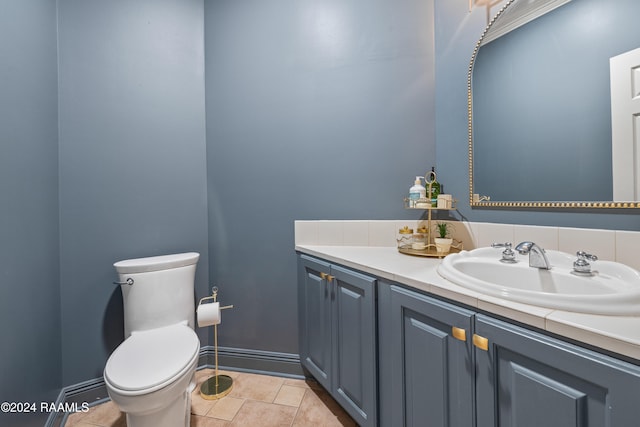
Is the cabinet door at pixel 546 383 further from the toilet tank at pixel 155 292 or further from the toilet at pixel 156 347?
the toilet tank at pixel 155 292

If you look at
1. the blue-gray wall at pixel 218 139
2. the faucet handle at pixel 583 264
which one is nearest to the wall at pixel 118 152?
the blue-gray wall at pixel 218 139

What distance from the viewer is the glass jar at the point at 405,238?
4.89ft

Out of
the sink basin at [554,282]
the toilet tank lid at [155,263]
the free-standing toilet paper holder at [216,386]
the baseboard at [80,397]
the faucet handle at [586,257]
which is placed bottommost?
the free-standing toilet paper holder at [216,386]

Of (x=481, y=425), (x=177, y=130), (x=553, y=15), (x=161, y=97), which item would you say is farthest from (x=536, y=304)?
(x=161, y=97)

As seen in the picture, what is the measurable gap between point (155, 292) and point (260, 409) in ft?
2.81

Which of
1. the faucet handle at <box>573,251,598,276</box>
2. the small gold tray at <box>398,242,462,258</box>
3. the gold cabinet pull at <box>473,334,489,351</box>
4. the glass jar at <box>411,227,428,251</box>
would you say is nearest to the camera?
the gold cabinet pull at <box>473,334,489,351</box>

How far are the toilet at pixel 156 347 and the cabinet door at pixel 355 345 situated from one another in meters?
0.67

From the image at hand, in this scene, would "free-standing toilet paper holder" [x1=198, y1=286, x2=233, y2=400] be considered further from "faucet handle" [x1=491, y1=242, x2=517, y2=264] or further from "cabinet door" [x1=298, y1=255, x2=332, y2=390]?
"faucet handle" [x1=491, y1=242, x2=517, y2=264]

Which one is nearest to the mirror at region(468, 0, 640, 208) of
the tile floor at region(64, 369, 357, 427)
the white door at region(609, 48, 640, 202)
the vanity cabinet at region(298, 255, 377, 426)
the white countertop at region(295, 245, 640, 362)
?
the white door at region(609, 48, 640, 202)

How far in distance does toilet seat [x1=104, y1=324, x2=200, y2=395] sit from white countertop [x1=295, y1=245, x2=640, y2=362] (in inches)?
32.0

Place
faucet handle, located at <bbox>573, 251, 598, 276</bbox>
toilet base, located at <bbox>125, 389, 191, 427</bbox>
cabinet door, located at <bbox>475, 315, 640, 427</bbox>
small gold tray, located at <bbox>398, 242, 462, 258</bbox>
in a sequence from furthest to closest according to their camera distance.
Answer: small gold tray, located at <bbox>398, 242, 462, 258</bbox>
toilet base, located at <bbox>125, 389, 191, 427</bbox>
faucet handle, located at <bbox>573, 251, 598, 276</bbox>
cabinet door, located at <bbox>475, 315, 640, 427</bbox>

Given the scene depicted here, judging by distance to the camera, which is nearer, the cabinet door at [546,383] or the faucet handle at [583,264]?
the cabinet door at [546,383]

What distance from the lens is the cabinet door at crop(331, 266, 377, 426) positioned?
1.13m

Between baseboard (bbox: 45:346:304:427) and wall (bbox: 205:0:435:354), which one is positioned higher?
wall (bbox: 205:0:435:354)
